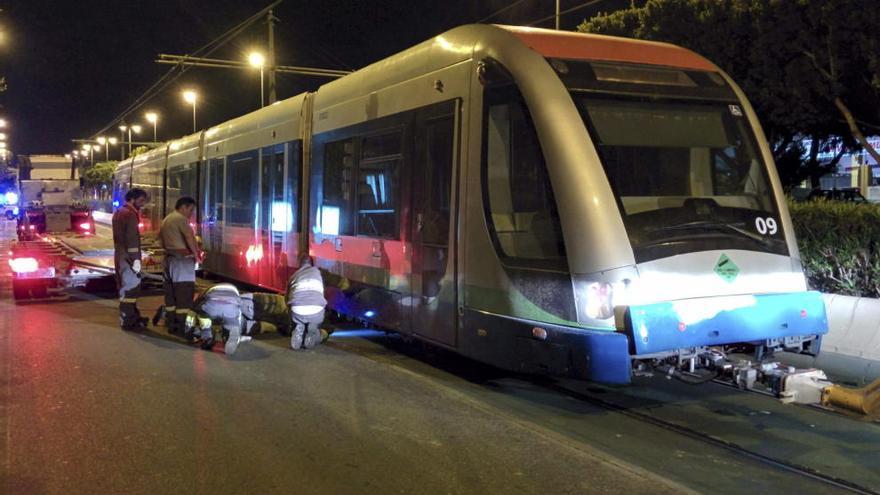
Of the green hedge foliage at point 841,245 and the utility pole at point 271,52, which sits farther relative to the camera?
the utility pole at point 271,52

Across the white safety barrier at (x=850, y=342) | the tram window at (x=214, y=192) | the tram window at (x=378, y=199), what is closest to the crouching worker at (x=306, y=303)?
the tram window at (x=378, y=199)

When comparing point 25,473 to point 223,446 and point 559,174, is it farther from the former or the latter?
point 559,174

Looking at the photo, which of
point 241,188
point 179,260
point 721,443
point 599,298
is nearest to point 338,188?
point 179,260

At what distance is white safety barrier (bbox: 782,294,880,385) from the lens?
7719 mm

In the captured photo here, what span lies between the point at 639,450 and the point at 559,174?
2.03 meters

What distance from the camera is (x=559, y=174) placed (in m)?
5.62

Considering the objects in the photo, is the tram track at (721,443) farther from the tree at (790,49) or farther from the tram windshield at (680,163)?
the tree at (790,49)

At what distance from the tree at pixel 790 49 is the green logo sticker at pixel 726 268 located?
10.8 metres

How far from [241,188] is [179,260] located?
3.78 meters

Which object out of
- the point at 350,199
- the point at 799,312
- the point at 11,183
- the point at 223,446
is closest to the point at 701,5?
the point at 350,199

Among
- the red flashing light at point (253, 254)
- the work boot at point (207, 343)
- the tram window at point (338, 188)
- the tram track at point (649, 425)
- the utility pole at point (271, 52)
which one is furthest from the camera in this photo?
the utility pole at point (271, 52)

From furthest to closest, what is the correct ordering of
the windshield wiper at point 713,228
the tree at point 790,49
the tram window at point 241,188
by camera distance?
the tree at point 790,49
the tram window at point 241,188
the windshield wiper at point 713,228

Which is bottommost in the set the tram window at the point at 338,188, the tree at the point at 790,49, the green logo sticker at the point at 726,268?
the green logo sticker at the point at 726,268

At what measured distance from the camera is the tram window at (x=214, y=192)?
14.0 meters
